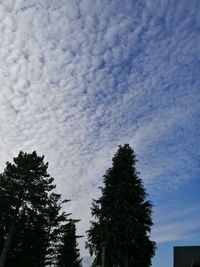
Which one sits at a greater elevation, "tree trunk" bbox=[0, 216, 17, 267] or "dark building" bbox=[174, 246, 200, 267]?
"dark building" bbox=[174, 246, 200, 267]

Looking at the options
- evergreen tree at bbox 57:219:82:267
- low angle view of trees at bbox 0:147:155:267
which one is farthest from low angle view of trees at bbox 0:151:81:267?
evergreen tree at bbox 57:219:82:267

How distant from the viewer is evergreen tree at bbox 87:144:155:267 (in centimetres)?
3375

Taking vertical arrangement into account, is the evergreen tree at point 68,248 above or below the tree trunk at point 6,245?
above

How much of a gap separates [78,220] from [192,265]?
20132mm

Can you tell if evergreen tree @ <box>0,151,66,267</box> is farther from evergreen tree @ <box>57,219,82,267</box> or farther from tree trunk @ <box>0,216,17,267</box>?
evergreen tree @ <box>57,219,82,267</box>

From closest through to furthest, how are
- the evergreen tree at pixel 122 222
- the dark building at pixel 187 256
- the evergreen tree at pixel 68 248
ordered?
the evergreen tree at pixel 122 222 < the dark building at pixel 187 256 < the evergreen tree at pixel 68 248

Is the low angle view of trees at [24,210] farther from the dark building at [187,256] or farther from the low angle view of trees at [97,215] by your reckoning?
the dark building at [187,256]

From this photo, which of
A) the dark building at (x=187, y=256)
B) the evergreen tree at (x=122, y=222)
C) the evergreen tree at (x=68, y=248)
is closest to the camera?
the evergreen tree at (x=122, y=222)

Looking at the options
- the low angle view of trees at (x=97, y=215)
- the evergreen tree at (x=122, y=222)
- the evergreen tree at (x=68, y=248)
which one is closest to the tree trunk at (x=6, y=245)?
the low angle view of trees at (x=97, y=215)

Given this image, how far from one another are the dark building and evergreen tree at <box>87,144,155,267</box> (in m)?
Answer: 3.87

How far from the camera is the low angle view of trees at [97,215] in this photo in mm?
34031

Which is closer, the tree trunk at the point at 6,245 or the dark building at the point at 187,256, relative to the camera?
the tree trunk at the point at 6,245

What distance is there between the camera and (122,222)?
34.0 m

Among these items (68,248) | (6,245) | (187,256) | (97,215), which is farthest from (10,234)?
(68,248)
